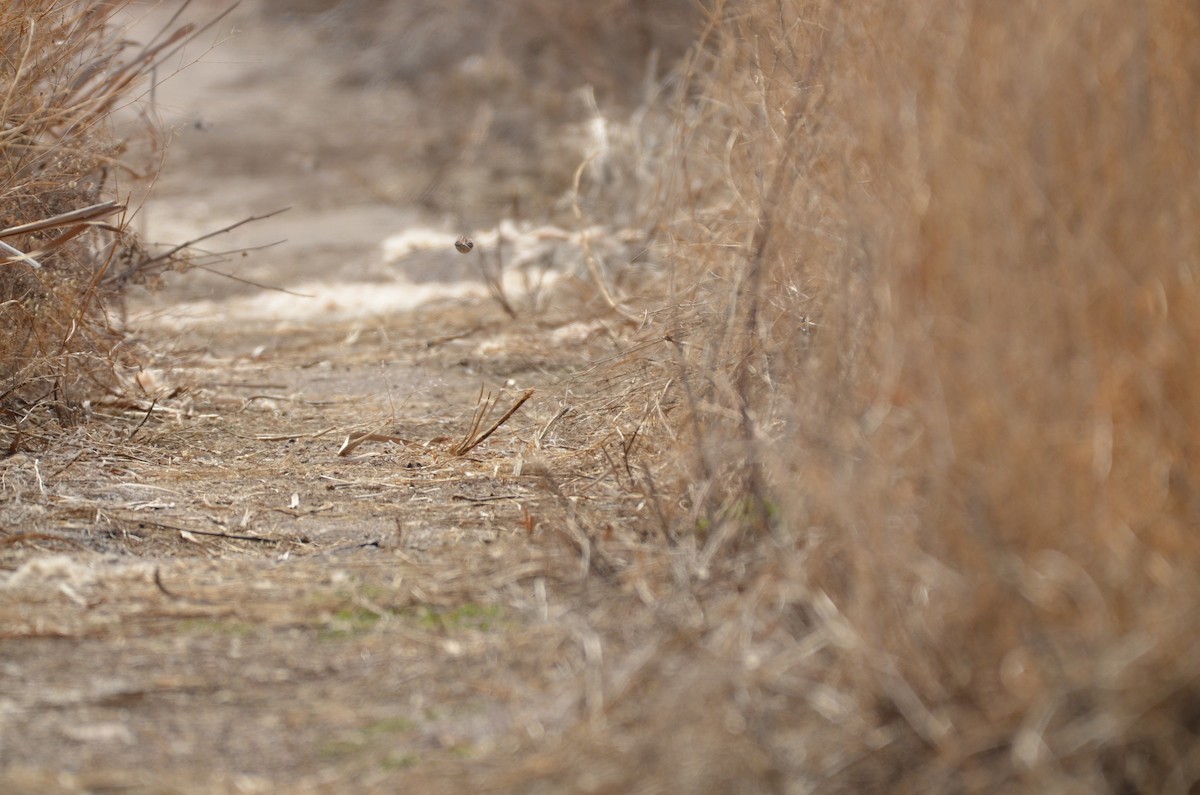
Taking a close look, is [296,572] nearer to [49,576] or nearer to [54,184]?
[49,576]

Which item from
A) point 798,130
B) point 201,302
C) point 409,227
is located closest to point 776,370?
point 798,130

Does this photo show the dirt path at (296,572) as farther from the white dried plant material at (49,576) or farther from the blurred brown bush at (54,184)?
the blurred brown bush at (54,184)

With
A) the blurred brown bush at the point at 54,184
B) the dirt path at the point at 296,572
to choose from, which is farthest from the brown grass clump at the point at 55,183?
the dirt path at the point at 296,572

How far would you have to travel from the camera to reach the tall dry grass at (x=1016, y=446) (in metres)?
1.75

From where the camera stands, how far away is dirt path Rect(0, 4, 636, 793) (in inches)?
82.5

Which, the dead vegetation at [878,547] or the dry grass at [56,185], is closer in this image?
the dead vegetation at [878,547]

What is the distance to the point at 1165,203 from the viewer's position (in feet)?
6.15

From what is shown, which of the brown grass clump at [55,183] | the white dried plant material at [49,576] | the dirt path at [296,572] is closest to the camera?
the dirt path at [296,572]

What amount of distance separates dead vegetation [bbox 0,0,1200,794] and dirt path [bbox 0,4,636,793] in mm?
13

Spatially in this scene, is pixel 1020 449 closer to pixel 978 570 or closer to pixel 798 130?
pixel 978 570

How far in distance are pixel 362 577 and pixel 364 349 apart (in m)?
2.94

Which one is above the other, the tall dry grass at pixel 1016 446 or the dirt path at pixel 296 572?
the tall dry grass at pixel 1016 446

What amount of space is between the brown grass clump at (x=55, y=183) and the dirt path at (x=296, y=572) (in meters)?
0.20

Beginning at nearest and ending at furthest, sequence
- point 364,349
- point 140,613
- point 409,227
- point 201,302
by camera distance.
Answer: point 140,613
point 364,349
point 201,302
point 409,227
